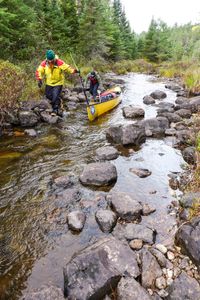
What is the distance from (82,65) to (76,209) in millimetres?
21417

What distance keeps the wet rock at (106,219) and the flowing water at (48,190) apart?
0.14m

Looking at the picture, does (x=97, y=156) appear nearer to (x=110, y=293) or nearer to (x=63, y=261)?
(x=63, y=261)

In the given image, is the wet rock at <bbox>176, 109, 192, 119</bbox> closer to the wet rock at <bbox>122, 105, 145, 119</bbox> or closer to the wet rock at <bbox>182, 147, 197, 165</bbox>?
the wet rock at <bbox>122, 105, 145, 119</bbox>

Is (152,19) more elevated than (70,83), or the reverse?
(152,19)

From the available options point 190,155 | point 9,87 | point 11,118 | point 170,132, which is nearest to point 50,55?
point 9,87

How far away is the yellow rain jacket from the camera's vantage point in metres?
10.7

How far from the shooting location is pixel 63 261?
4.43 metres

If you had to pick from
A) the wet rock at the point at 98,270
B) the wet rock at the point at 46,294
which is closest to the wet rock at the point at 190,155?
the wet rock at the point at 98,270

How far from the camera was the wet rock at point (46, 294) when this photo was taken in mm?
3564

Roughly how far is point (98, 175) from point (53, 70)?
594cm

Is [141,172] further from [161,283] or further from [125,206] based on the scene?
[161,283]

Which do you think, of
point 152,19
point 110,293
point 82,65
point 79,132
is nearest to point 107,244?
point 110,293

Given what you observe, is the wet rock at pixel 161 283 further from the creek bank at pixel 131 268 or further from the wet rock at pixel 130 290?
the wet rock at pixel 130 290

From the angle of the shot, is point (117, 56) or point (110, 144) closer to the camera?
point (110, 144)
